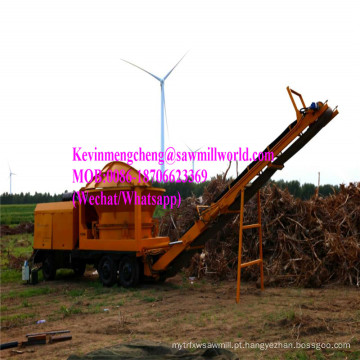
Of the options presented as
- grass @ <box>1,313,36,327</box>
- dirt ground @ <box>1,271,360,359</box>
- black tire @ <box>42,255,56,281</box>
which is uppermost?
black tire @ <box>42,255,56,281</box>

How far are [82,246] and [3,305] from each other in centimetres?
253

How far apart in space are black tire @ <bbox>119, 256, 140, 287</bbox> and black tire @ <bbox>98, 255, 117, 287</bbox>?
23 centimetres

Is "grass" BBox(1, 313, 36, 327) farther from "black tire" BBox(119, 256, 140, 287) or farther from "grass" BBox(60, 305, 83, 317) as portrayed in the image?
"black tire" BBox(119, 256, 140, 287)

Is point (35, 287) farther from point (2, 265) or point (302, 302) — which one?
point (302, 302)

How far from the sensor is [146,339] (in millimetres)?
6023

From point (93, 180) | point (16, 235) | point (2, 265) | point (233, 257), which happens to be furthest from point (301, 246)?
point (16, 235)

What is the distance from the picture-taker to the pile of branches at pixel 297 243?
10258 millimetres

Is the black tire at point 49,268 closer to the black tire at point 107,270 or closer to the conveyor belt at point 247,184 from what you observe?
the black tire at point 107,270

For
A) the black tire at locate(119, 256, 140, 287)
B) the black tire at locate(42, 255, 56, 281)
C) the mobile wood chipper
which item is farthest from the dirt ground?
the black tire at locate(42, 255, 56, 281)

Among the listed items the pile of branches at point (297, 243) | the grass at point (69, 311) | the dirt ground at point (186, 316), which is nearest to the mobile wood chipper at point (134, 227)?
the dirt ground at point (186, 316)

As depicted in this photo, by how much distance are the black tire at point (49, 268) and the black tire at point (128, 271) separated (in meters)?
2.75

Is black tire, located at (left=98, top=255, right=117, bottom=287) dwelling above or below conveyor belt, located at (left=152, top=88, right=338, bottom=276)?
below

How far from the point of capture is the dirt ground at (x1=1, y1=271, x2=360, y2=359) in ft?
19.0

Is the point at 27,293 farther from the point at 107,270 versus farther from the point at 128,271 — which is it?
the point at 128,271
